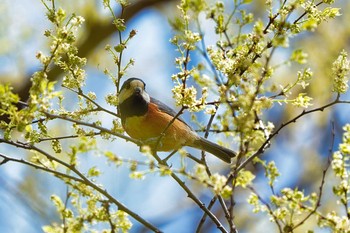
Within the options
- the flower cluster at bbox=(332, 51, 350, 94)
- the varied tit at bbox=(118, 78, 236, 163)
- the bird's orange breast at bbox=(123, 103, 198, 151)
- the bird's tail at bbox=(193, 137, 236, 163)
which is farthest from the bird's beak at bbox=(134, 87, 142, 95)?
the flower cluster at bbox=(332, 51, 350, 94)

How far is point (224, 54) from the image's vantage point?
7.88 ft

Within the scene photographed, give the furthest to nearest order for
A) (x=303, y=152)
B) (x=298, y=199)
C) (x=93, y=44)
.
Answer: (x=303, y=152) < (x=93, y=44) < (x=298, y=199)

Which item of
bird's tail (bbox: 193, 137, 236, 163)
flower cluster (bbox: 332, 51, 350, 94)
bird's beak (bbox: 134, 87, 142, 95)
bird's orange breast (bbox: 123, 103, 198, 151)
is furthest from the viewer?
bird's tail (bbox: 193, 137, 236, 163)

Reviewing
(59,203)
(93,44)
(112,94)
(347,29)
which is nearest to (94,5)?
(93,44)

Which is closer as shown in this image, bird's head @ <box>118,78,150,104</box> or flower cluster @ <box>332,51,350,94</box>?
flower cluster @ <box>332,51,350,94</box>

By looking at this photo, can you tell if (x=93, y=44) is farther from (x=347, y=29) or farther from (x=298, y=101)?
(x=298, y=101)

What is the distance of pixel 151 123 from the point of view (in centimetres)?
338

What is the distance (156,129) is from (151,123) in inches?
1.8

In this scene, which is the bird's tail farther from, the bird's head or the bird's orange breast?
the bird's head

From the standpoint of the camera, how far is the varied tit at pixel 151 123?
10.8 ft

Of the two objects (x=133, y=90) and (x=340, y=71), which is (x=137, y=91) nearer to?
(x=133, y=90)

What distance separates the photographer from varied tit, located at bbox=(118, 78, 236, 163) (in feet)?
10.8

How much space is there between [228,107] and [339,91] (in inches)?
23.5

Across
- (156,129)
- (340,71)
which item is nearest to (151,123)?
(156,129)
